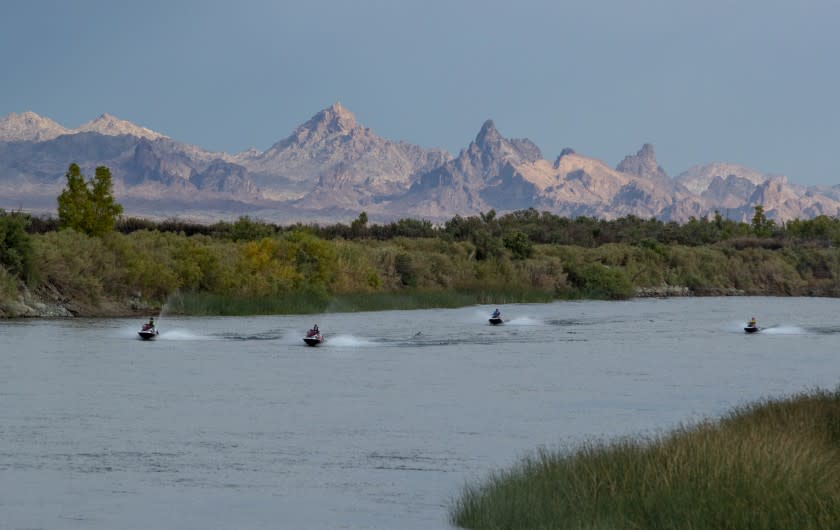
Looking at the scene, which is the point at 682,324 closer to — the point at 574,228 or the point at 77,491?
the point at 77,491

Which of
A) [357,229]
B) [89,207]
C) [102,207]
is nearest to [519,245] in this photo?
[357,229]

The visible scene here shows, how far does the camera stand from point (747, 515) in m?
15.2

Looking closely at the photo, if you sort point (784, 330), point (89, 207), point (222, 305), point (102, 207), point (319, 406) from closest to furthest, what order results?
point (319, 406) < point (784, 330) < point (222, 305) < point (89, 207) < point (102, 207)

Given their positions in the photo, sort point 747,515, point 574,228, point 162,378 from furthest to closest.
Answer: point 574,228 < point 162,378 < point 747,515

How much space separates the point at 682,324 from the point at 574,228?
307ft

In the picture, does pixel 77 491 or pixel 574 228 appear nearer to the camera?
pixel 77 491

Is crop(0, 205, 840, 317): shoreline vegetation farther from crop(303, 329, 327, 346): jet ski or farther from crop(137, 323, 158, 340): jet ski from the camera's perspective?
crop(303, 329, 327, 346): jet ski

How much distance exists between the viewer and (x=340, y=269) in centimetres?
8338

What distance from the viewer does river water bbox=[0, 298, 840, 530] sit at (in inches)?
772

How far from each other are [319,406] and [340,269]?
51.9m

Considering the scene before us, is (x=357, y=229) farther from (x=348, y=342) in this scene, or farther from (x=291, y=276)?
(x=348, y=342)

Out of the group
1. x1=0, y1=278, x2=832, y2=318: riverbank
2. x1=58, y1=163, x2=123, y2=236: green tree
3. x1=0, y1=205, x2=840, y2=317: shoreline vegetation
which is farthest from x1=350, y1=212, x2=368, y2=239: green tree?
x1=58, y1=163, x2=123, y2=236: green tree

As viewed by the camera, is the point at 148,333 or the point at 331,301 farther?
the point at 331,301

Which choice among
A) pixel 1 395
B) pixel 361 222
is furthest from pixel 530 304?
pixel 1 395
